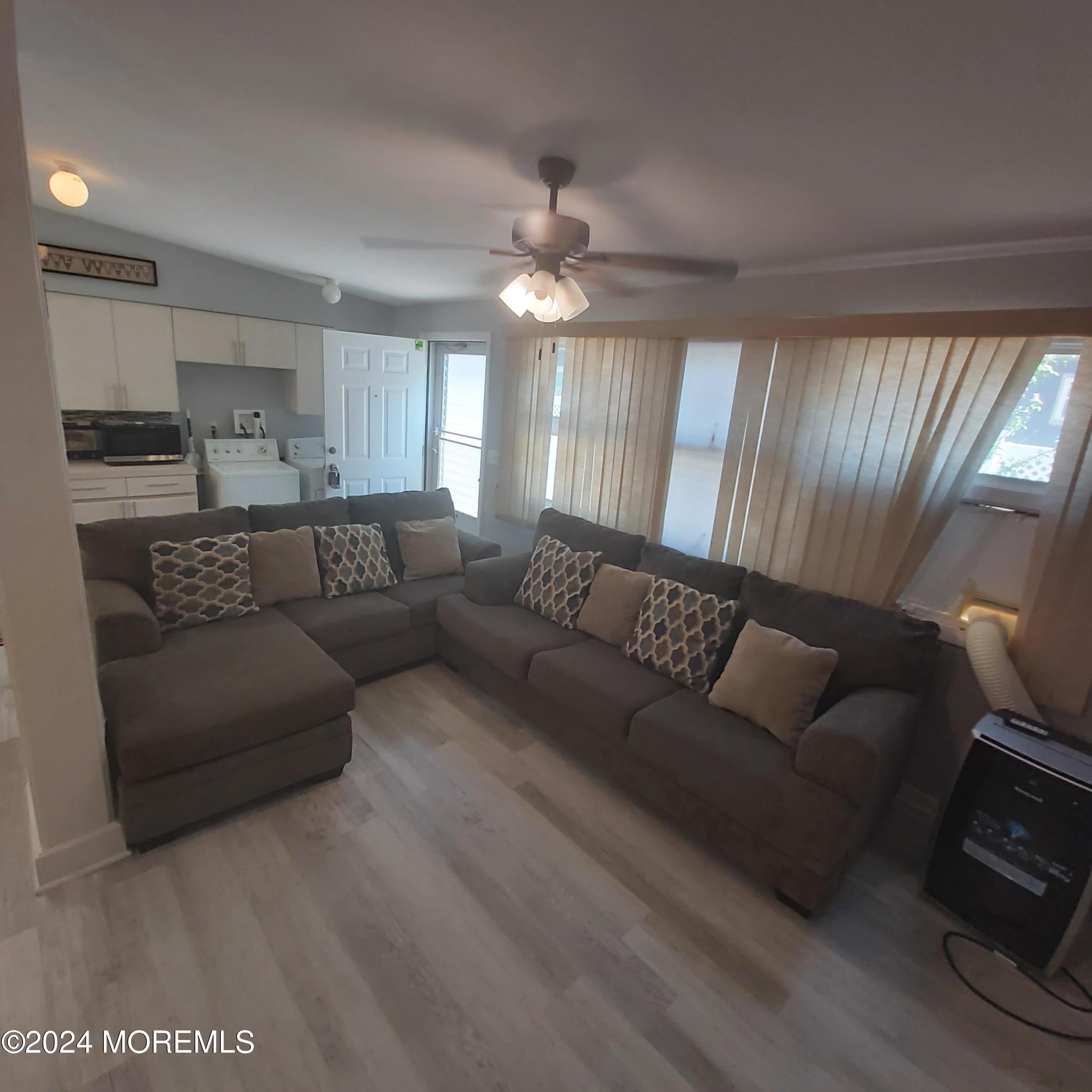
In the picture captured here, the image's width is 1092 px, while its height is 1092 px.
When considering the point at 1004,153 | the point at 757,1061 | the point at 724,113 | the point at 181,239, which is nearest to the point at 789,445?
the point at 1004,153

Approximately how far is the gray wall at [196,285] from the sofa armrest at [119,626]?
117 inches

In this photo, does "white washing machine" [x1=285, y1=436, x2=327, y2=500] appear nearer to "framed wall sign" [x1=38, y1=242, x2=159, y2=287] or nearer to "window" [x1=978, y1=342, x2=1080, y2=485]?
"framed wall sign" [x1=38, y1=242, x2=159, y2=287]

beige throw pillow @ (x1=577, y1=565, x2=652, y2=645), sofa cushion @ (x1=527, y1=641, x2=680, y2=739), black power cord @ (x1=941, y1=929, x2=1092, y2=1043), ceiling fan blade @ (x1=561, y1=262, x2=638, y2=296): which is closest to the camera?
black power cord @ (x1=941, y1=929, x2=1092, y2=1043)

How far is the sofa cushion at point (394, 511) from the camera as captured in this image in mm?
3516

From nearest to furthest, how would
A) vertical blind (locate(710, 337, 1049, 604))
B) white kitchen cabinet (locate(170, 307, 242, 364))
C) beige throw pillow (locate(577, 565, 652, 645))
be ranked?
vertical blind (locate(710, 337, 1049, 604))
beige throw pillow (locate(577, 565, 652, 645))
white kitchen cabinet (locate(170, 307, 242, 364))

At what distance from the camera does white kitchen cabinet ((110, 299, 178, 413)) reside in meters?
4.14

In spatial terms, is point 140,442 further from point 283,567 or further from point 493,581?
point 493,581

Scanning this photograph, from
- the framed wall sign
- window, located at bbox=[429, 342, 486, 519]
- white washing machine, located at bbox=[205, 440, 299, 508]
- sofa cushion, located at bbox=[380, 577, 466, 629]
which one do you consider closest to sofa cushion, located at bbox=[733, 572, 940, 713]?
sofa cushion, located at bbox=[380, 577, 466, 629]

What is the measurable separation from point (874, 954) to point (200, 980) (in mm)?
2044

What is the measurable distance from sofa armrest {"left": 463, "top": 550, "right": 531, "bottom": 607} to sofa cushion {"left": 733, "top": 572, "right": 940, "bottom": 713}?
137 cm

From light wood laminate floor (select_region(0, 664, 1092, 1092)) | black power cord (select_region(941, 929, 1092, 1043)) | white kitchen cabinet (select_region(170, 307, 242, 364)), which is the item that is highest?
white kitchen cabinet (select_region(170, 307, 242, 364))

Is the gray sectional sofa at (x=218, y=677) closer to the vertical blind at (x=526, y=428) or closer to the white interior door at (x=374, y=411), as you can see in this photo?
the vertical blind at (x=526, y=428)

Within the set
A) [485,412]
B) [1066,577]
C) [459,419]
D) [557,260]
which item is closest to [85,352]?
[459,419]

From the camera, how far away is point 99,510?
13.4 ft
